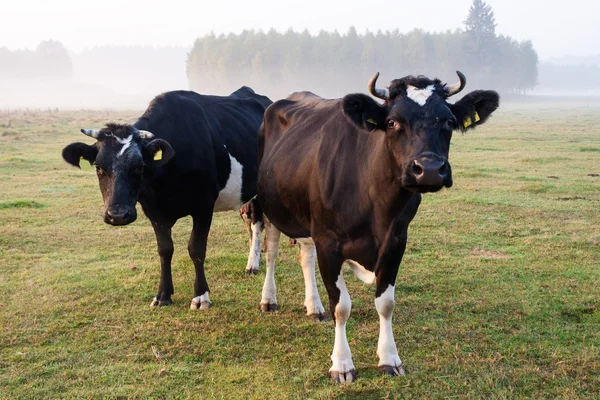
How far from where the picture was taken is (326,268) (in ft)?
15.7

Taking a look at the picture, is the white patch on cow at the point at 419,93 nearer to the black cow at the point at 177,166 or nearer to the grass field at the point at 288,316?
the grass field at the point at 288,316

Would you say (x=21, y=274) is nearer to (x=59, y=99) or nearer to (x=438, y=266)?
(x=438, y=266)

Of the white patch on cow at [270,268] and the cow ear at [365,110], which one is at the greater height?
the cow ear at [365,110]

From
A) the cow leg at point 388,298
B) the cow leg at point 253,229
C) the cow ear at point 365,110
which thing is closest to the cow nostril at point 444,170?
the cow ear at point 365,110

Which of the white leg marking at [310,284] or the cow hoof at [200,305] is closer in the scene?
the white leg marking at [310,284]

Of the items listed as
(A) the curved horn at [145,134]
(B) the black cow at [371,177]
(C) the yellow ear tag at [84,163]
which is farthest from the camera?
(C) the yellow ear tag at [84,163]

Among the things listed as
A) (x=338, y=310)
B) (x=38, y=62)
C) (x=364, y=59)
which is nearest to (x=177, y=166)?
(x=338, y=310)

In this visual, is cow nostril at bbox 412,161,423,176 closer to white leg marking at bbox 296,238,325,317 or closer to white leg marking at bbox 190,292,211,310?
white leg marking at bbox 296,238,325,317

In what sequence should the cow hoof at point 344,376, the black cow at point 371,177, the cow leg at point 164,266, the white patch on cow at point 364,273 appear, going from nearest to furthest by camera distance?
the black cow at point 371,177
the cow hoof at point 344,376
the white patch on cow at point 364,273
the cow leg at point 164,266

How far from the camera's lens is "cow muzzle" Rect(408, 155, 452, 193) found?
12.4 feet

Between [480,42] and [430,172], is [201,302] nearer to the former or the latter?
[430,172]

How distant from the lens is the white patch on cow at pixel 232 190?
7.06 meters

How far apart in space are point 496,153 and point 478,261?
1372cm

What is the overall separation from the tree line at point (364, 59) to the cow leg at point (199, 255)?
91.6 meters
